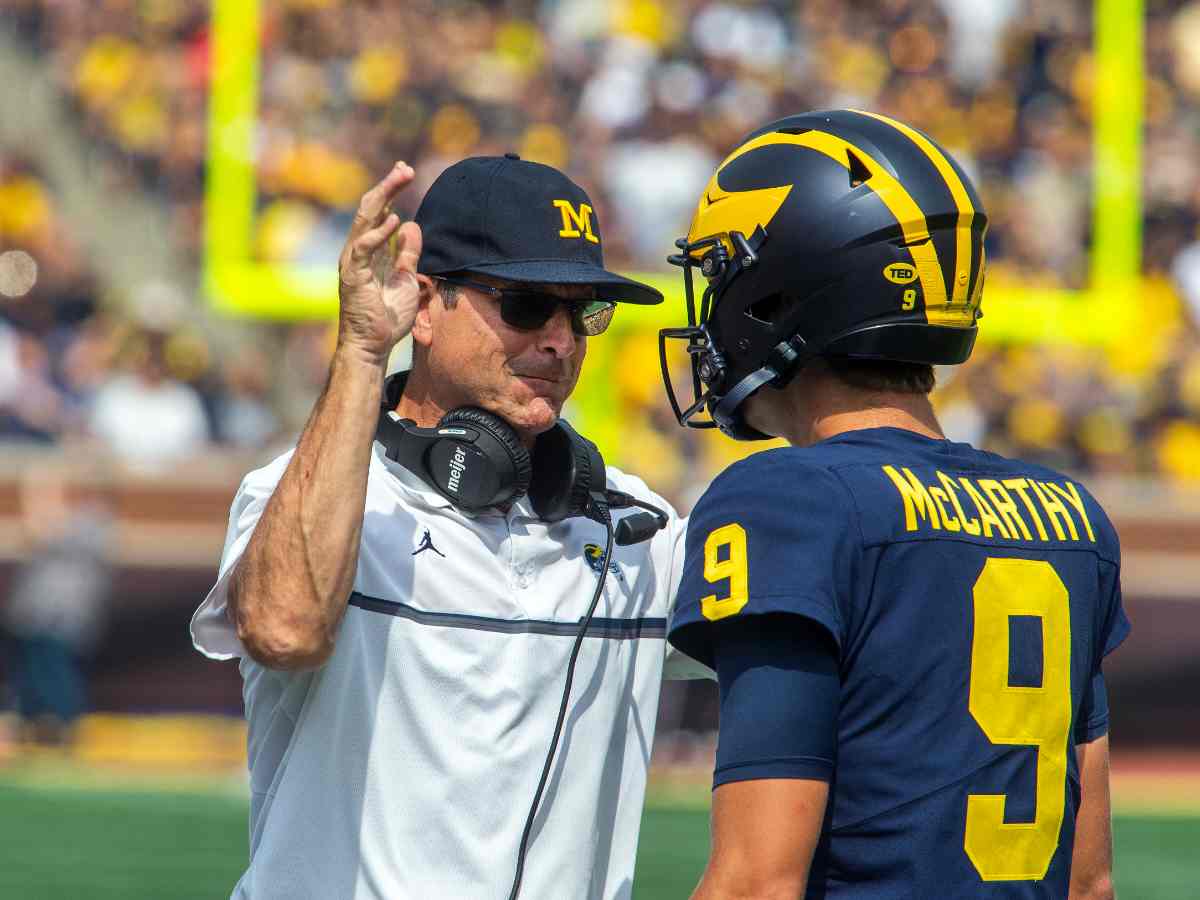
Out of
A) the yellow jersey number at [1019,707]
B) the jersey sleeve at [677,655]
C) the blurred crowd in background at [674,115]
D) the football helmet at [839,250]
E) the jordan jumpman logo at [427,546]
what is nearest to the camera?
the yellow jersey number at [1019,707]

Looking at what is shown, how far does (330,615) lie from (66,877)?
5.71 meters

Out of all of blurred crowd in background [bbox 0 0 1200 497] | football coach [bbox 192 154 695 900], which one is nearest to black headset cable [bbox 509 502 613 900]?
football coach [bbox 192 154 695 900]

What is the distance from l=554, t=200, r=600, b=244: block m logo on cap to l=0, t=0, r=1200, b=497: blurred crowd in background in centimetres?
573

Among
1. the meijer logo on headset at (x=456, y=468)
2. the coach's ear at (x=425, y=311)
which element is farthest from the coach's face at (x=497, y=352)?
the meijer logo on headset at (x=456, y=468)

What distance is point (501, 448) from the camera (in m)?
2.53

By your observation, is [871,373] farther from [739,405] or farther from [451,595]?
[451,595]

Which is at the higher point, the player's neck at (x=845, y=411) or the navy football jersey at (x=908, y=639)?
the player's neck at (x=845, y=411)

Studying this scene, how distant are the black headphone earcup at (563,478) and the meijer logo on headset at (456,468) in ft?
0.61

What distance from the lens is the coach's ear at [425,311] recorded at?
2.66m

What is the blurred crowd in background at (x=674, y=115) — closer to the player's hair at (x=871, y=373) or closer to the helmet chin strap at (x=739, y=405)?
the helmet chin strap at (x=739, y=405)

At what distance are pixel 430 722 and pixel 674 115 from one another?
698cm

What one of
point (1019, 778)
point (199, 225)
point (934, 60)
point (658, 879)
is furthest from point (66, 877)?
point (1019, 778)

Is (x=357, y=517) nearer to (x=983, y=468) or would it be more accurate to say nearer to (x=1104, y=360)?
(x=983, y=468)

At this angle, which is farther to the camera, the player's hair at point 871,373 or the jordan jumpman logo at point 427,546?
the jordan jumpman logo at point 427,546
